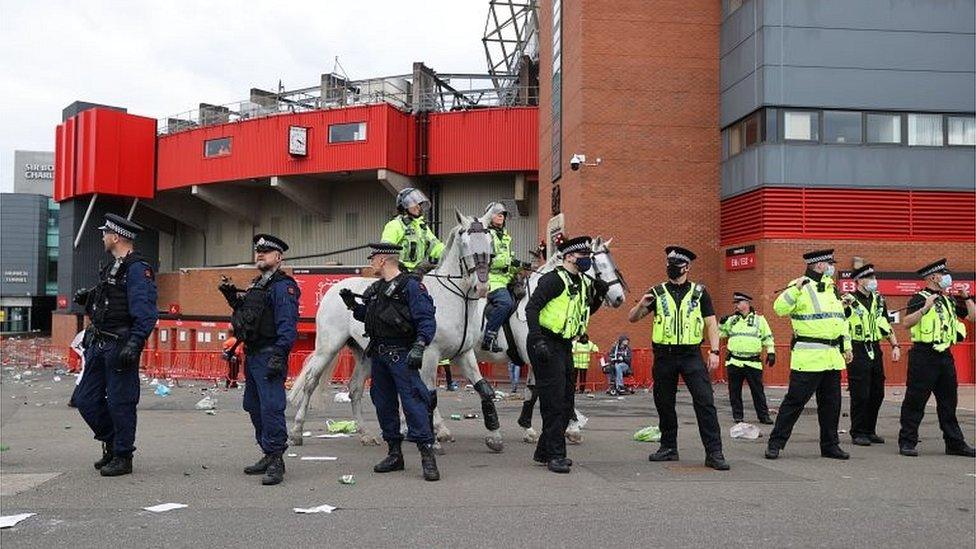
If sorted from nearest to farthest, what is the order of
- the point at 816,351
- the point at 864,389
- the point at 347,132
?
the point at 816,351 → the point at 864,389 → the point at 347,132

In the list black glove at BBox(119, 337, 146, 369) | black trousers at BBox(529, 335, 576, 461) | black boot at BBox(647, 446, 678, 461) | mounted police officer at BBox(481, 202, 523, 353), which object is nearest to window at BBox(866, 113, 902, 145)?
mounted police officer at BBox(481, 202, 523, 353)

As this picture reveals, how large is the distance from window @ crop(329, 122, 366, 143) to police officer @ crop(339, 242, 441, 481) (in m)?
28.0

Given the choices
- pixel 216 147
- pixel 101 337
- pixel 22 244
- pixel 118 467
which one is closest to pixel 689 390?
pixel 118 467

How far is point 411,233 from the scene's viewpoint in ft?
30.0

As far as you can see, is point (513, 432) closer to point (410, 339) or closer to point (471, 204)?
point (410, 339)

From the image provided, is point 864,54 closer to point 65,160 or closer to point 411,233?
point 411,233

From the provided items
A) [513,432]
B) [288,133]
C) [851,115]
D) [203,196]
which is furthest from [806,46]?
[203,196]

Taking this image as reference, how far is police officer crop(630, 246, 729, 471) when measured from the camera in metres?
8.06

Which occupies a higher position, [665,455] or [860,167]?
[860,167]

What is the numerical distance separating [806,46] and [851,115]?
2198mm

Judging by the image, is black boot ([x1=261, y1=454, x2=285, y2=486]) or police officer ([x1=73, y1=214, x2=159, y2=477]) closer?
black boot ([x1=261, y1=454, x2=285, y2=486])

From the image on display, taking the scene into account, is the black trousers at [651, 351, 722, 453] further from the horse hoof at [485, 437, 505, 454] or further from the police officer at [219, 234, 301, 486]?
the police officer at [219, 234, 301, 486]

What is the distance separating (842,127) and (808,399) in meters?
15.0

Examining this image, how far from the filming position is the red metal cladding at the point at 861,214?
21.0 meters
